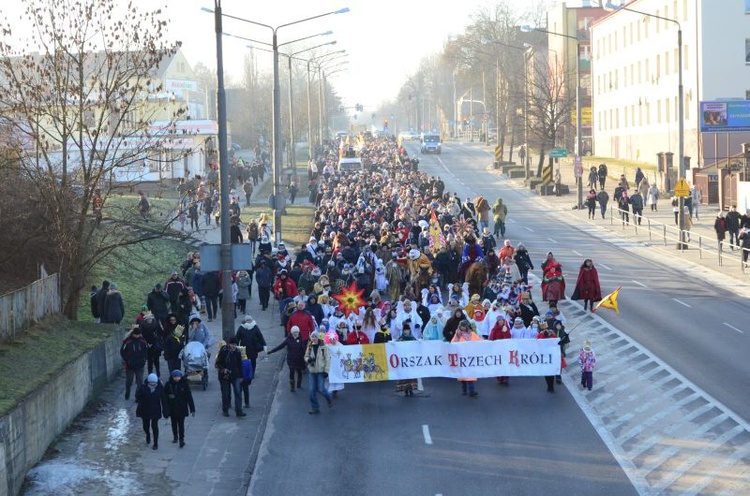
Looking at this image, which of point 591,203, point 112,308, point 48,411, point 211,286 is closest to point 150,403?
point 48,411

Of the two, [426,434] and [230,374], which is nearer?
[426,434]

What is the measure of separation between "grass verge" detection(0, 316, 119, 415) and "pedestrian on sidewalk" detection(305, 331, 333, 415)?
3.89 m

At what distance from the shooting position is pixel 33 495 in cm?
1638

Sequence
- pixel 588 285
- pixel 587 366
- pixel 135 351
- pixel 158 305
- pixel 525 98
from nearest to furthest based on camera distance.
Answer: pixel 587 366, pixel 135 351, pixel 158 305, pixel 588 285, pixel 525 98

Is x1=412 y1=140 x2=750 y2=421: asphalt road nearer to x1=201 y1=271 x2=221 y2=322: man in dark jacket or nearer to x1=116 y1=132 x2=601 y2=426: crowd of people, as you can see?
x1=116 y1=132 x2=601 y2=426: crowd of people

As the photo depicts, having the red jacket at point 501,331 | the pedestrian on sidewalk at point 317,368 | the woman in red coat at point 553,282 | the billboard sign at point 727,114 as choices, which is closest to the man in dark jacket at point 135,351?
the pedestrian on sidewalk at point 317,368

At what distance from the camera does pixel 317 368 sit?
20469 millimetres

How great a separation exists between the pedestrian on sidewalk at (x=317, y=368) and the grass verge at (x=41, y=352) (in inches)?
153

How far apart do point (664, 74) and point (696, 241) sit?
30416 mm

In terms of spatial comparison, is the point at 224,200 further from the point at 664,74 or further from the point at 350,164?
the point at 350,164

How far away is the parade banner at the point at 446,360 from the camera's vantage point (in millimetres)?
21203

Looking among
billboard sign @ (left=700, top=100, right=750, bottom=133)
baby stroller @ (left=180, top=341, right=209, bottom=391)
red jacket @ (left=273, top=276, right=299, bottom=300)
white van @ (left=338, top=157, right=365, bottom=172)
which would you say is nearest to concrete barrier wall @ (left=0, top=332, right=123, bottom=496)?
baby stroller @ (left=180, top=341, right=209, bottom=391)

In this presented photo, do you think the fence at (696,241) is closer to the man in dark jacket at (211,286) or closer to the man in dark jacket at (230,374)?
the man in dark jacket at (211,286)

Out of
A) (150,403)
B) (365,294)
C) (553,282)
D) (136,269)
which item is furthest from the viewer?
(136,269)
